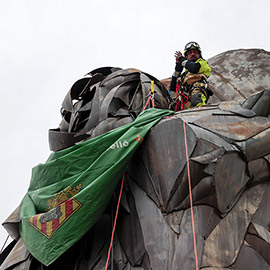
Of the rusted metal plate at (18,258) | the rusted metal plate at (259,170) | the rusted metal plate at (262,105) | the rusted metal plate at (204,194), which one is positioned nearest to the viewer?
the rusted metal plate at (204,194)

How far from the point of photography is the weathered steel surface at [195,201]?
972 cm

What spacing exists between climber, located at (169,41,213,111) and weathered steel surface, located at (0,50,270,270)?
3.03 feet

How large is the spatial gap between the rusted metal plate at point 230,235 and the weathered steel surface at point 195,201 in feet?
0.05

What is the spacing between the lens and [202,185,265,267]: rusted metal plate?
9516mm

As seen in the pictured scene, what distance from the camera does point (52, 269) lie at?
35.2 feet

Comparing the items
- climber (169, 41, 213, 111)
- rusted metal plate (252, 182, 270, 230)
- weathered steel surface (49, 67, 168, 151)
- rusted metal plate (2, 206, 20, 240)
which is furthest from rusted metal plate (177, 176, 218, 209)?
rusted metal plate (2, 206, 20, 240)

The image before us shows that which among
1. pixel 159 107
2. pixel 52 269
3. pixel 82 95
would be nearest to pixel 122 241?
pixel 52 269

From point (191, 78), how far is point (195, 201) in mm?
3138

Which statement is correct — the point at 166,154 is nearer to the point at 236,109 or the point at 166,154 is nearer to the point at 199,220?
the point at 199,220

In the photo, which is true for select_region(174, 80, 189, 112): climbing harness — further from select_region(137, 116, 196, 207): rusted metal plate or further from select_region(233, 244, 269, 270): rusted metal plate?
select_region(233, 244, 269, 270): rusted metal plate

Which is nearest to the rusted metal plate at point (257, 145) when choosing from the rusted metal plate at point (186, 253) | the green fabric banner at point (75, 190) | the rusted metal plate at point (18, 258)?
the green fabric banner at point (75, 190)

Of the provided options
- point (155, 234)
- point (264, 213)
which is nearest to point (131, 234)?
point (155, 234)

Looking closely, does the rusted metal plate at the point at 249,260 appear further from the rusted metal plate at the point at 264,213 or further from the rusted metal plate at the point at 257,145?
the rusted metal plate at the point at 257,145

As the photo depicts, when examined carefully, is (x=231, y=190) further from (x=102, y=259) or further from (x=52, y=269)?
(x=52, y=269)
